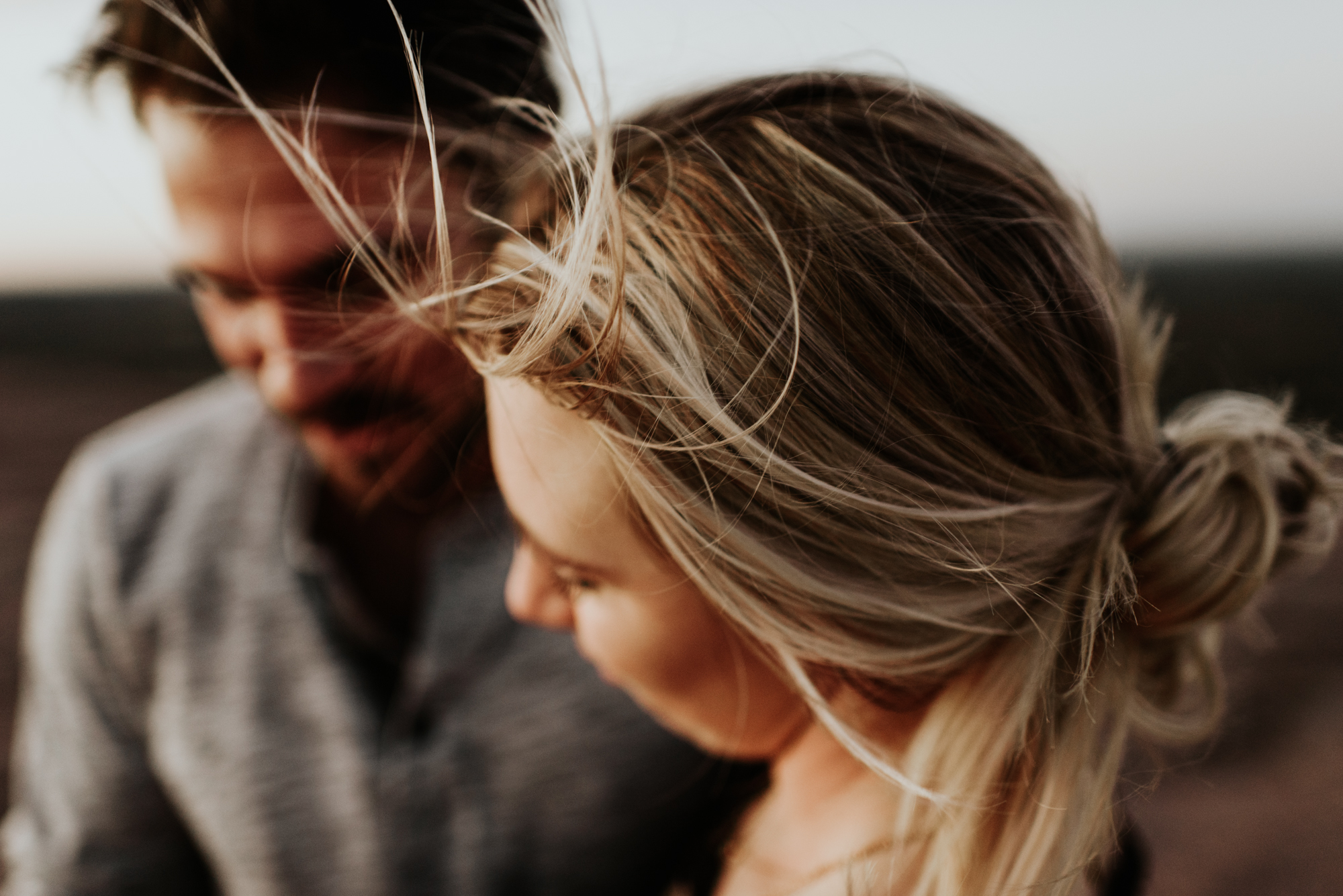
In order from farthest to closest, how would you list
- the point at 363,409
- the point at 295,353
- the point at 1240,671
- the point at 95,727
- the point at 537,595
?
the point at 1240,671 → the point at 95,727 → the point at 363,409 → the point at 295,353 → the point at 537,595

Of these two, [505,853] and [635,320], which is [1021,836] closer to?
[635,320]

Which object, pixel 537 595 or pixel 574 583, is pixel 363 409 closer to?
pixel 537 595

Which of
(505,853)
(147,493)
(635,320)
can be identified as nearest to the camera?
(635,320)

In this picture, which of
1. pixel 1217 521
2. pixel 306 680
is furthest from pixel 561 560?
pixel 306 680

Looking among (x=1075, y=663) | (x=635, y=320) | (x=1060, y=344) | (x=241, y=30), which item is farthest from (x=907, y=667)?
(x=241, y=30)

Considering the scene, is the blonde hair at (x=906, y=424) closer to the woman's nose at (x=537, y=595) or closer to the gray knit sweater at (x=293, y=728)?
the woman's nose at (x=537, y=595)

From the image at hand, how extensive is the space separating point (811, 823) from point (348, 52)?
1608 millimetres

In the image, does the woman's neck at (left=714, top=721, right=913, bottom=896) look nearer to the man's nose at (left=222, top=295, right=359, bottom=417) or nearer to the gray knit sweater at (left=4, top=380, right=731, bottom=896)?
the gray knit sweater at (left=4, top=380, right=731, bottom=896)

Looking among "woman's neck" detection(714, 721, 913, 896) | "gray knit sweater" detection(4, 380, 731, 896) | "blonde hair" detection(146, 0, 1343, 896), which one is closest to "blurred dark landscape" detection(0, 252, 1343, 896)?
"blonde hair" detection(146, 0, 1343, 896)

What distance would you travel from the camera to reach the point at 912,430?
885 millimetres

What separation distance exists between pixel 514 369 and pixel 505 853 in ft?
4.32

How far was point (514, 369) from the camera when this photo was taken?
879 mm

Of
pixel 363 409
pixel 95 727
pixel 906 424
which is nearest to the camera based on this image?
pixel 906 424

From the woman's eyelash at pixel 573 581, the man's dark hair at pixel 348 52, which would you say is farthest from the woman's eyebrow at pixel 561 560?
the man's dark hair at pixel 348 52
